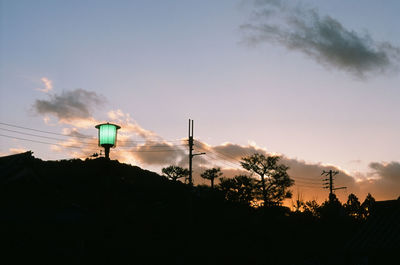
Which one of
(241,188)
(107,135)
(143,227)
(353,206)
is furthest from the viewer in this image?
(353,206)

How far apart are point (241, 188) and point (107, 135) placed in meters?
58.0

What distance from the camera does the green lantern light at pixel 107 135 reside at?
10.8 meters

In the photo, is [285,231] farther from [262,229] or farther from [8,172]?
[8,172]

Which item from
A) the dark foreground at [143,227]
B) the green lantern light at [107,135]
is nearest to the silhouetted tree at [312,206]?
the dark foreground at [143,227]

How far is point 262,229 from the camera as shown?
142 ft

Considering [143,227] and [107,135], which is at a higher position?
[107,135]

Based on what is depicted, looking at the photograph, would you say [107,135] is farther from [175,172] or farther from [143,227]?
[175,172]

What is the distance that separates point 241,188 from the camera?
6662 cm

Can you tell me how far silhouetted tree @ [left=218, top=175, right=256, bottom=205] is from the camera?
212 ft

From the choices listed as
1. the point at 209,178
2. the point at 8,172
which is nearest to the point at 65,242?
the point at 8,172

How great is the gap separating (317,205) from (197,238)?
47908 mm

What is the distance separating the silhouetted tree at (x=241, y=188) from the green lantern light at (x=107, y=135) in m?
53.6

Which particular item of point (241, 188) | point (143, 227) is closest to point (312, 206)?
point (241, 188)

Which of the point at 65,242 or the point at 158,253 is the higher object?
the point at 65,242
